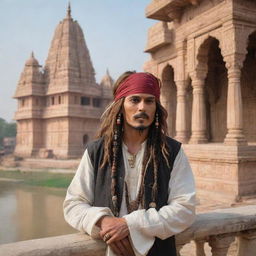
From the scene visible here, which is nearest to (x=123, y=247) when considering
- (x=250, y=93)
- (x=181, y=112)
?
(x=181, y=112)

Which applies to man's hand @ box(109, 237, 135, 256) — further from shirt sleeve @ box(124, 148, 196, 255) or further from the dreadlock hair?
the dreadlock hair

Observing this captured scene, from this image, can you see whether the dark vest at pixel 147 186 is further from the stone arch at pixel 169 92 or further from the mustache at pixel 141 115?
the stone arch at pixel 169 92

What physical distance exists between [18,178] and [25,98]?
11980 mm

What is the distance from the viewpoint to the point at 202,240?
2352mm

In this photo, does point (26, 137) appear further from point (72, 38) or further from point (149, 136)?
point (149, 136)

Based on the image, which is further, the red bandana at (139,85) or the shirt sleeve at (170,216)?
the red bandana at (139,85)

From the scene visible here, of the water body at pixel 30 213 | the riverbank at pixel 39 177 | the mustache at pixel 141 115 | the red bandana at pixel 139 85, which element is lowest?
the water body at pixel 30 213

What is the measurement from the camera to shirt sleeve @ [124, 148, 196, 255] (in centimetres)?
165

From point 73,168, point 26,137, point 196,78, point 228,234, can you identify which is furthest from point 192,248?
point 26,137

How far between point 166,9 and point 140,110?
28.3 feet

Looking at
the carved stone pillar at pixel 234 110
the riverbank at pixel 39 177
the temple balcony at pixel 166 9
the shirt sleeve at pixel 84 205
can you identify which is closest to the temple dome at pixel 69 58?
the riverbank at pixel 39 177

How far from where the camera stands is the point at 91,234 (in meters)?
1.75

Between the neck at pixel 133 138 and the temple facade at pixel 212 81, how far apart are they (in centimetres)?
569

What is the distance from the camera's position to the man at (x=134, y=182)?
5.50 ft
